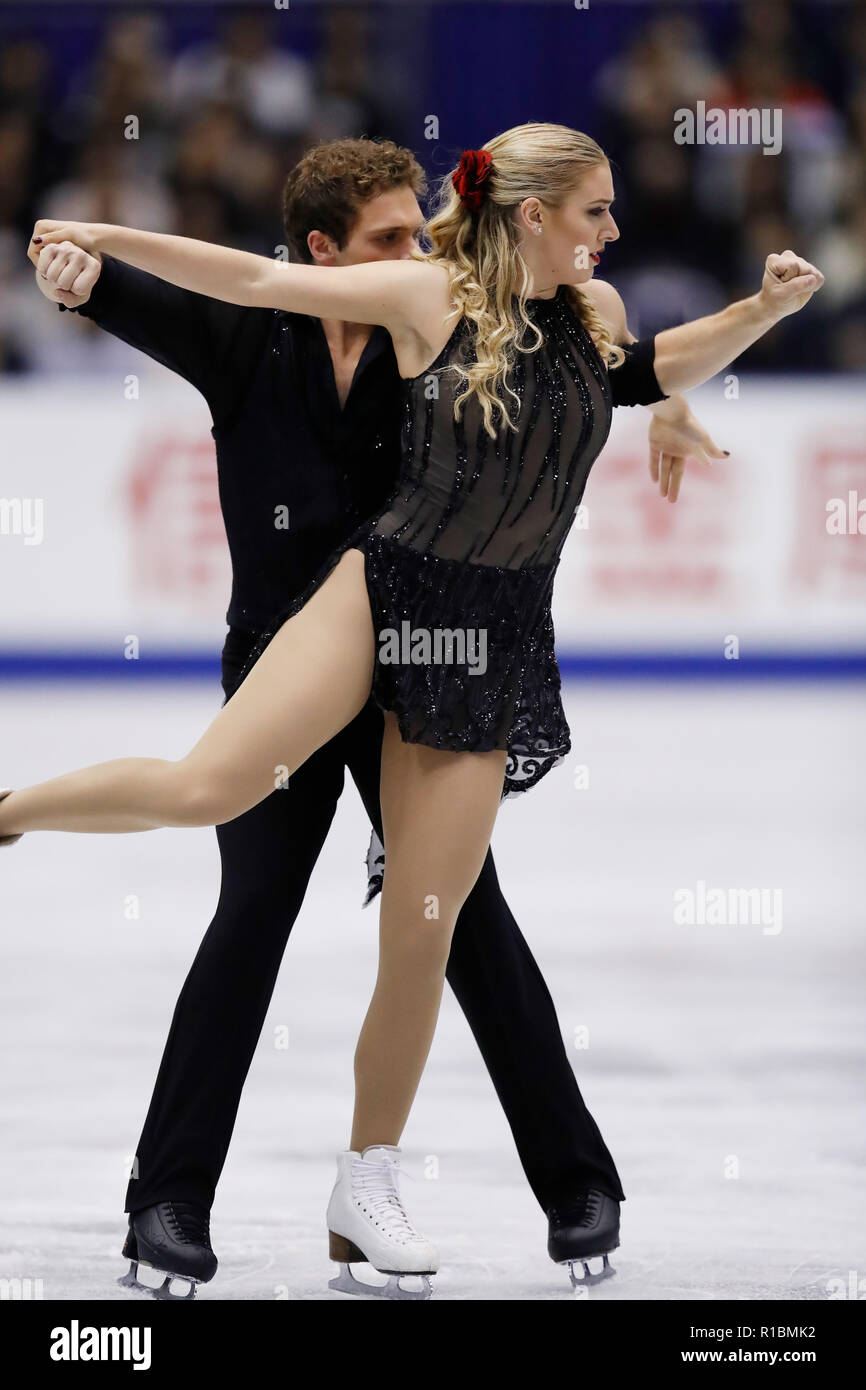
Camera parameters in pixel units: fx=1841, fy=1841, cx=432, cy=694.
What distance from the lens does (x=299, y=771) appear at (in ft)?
7.97

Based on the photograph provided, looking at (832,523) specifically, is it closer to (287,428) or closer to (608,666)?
(608,666)

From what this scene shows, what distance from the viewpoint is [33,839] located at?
16.3 feet

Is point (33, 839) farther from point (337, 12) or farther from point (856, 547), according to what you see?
point (337, 12)

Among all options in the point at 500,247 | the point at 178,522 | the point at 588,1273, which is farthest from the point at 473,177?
the point at 178,522

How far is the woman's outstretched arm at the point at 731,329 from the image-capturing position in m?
2.41

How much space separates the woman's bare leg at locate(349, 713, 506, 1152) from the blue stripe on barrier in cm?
448

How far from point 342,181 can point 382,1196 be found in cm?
132

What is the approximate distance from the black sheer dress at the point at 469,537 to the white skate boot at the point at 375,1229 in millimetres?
578

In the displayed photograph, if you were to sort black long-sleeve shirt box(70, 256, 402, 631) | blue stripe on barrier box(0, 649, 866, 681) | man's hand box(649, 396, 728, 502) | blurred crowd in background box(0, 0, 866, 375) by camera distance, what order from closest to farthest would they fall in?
black long-sleeve shirt box(70, 256, 402, 631)
man's hand box(649, 396, 728, 502)
blue stripe on barrier box(0, 649, 866, 681)
blurred crowd in background box(0, 0, 866, 375)

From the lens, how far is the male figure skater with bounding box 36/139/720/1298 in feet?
7.71

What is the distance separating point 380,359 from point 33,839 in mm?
2890
